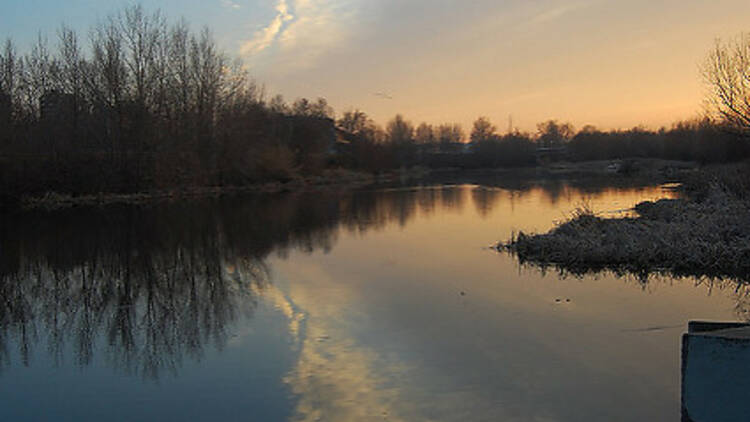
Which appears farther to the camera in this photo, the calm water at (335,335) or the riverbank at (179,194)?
the riverbank at (179,194)

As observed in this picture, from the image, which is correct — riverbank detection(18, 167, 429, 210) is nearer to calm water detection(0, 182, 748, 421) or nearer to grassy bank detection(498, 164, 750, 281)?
calm water detection(0, 182, 748, 421)

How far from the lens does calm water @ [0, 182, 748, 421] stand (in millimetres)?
4996

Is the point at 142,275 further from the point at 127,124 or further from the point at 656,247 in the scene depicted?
the point at 127,124

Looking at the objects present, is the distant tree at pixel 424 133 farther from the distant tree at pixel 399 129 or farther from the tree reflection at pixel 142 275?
the tree reflection at pixel 142 275

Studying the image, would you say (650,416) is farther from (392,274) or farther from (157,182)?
(157,182)

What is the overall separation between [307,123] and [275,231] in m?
39.4

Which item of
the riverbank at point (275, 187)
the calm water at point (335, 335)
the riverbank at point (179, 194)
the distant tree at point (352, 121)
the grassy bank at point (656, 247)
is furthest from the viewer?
the distant tree at point (352, 121)

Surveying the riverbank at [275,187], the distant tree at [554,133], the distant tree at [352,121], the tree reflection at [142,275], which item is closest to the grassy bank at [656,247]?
the tree reflection at [142,275]

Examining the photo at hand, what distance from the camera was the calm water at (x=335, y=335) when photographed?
5.00 m

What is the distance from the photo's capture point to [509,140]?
97.1m

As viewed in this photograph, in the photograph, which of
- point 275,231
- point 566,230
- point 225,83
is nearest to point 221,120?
point 225,83

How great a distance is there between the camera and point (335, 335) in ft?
23.1

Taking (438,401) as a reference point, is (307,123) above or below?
above

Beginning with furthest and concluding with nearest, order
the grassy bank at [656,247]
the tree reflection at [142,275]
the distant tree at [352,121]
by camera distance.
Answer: the distant tree at [352,121] → the grassy bank at [656,247] → the tree reflection at [142,275]
